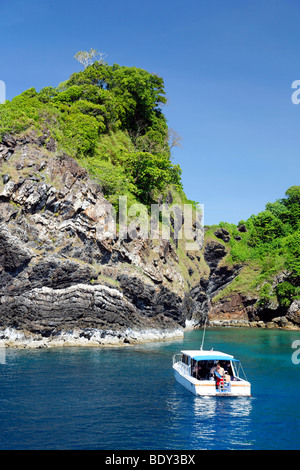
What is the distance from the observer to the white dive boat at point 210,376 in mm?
29297

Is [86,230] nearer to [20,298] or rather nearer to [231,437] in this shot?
[20,298]

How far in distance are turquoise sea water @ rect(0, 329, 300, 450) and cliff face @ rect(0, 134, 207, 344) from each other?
7888 mm

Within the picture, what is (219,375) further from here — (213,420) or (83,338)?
(83,338)

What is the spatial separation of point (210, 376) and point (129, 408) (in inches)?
324

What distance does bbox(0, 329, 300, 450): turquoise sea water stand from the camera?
20328 millimetres

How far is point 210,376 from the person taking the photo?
1226 inches

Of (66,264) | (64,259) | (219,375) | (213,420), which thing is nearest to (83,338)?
(66,264)

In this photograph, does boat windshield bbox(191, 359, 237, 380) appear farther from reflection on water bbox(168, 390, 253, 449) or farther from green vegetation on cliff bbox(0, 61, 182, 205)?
green vegetation on cliff bbox(0, 61, 182, 205)

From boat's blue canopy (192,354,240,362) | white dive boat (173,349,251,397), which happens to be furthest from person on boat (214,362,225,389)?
boat's blue canopy (192,354,240,362)

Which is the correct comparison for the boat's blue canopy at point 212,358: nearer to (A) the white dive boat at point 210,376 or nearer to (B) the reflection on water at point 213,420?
(A) the white dive boat at point 210,376

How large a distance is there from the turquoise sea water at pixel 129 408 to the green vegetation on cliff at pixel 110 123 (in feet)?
106

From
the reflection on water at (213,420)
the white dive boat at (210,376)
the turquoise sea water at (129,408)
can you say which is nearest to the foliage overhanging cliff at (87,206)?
the turquoise sea water at (129,408)

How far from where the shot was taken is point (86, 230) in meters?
55.0
